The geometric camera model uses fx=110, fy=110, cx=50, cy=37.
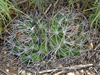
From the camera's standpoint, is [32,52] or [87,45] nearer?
[32,52]

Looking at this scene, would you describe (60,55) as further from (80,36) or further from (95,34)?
(95,34)

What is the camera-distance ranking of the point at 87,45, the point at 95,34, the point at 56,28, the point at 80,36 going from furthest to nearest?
the point at 95,34, the point at 87,45, the point at 80,36, the point at 56,28

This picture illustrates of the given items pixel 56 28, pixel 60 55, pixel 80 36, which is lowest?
pixel 60 55

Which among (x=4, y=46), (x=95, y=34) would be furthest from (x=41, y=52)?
(x=95, y=34)

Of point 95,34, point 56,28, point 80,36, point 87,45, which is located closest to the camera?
point 56,28

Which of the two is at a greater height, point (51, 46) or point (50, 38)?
Result: point (50, 38)

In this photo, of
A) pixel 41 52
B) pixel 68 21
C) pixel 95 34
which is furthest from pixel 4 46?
pixel 95 34

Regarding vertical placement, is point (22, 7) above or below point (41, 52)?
above
